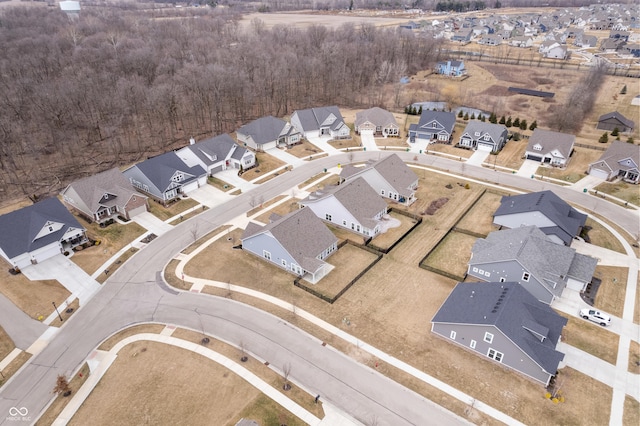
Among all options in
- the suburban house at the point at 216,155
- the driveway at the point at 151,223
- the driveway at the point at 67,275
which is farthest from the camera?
the suburban house at the point at 216,155

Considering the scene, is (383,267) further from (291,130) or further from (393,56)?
(393,56)

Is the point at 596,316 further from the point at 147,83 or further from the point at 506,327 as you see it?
the point at 147,83

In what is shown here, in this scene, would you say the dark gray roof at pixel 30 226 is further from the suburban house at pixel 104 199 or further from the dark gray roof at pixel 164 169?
the dark gray roof at pixel 164 169

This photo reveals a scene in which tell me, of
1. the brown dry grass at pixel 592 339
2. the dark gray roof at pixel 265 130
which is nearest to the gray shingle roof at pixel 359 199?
the brown dry grass at pixel 592 339

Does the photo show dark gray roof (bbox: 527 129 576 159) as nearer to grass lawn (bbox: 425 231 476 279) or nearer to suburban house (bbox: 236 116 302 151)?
grass lawn (bbox: 425 231 476 279)

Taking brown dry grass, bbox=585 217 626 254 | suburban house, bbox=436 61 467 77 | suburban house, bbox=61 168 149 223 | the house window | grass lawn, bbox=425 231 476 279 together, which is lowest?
grass lawn, bbox=425 231 476 279

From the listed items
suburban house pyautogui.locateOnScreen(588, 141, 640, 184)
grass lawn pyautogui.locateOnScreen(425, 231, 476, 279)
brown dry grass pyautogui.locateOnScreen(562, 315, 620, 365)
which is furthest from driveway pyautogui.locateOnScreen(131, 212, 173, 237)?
suburban house pyautogui.locateOnScreen(588, 141, 640, 184)

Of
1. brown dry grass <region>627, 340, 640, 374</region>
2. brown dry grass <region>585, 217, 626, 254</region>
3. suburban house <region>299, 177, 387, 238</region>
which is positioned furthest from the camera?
suburban house <region>299, 177, 387, 238</region>
